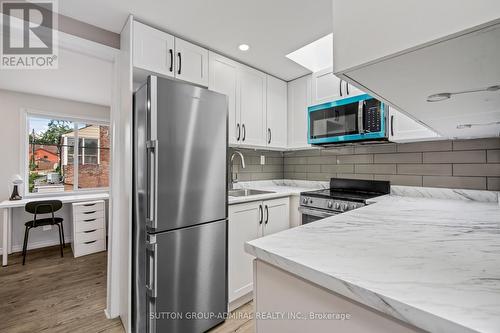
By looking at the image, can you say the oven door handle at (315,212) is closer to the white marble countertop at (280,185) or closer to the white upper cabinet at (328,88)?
the white marble countertop at (280,185)

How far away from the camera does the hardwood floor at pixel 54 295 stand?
178 cm

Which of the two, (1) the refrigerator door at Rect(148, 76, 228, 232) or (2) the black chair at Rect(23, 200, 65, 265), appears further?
(2) the black chair at Rect(23, 200, 65, 265)

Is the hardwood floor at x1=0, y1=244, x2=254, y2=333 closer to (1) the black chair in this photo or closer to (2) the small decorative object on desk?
(1) the black chair

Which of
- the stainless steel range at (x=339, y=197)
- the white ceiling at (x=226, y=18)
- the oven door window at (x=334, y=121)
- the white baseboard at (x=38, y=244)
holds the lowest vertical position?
the white baseboard at (x=38, y=244)

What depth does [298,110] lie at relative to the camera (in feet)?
9.36

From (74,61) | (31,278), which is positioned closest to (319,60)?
(74,61)

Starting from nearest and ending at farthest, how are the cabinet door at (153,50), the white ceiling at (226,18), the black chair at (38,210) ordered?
the white ceiling at (226,18) < the cabinet door at (153,50) < the black chair at (38,210)

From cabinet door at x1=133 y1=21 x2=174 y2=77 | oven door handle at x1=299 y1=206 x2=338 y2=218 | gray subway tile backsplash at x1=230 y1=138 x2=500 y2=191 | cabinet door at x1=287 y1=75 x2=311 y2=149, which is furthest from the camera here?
cabinet door at x1=287 y1=75 x2=311 y2=149

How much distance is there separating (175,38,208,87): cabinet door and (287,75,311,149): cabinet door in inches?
49.4

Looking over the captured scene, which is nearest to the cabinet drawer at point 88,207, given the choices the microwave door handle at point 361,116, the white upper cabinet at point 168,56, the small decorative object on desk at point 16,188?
the small decorative object on desk at point 16,188

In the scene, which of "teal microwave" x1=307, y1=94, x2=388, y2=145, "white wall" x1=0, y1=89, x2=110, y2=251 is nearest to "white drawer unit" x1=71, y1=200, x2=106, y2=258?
"white wall" x1=0, y1=89, x2=110, y2=251

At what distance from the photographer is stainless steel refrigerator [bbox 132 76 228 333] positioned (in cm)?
147

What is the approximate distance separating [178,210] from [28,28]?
1677 mm

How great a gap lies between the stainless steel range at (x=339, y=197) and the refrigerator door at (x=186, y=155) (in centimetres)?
89
